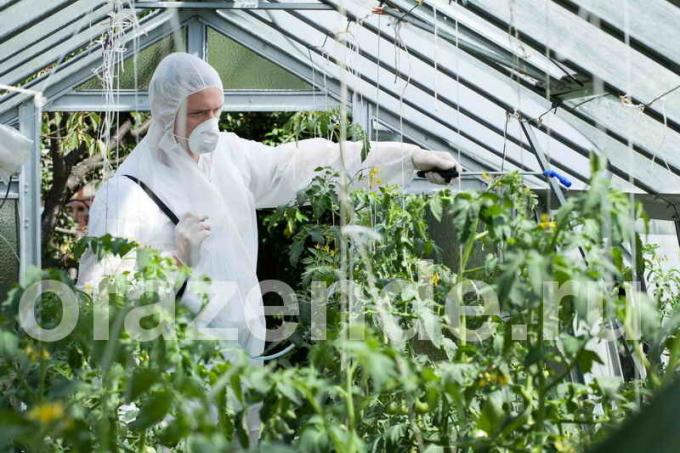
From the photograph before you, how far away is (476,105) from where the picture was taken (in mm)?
4957

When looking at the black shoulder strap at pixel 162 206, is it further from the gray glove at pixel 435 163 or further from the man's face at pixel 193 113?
the gray glove at pixel 435 163

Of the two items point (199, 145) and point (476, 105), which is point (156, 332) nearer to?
point (199, 145)

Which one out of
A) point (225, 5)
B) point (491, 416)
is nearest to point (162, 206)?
point (491, 416)

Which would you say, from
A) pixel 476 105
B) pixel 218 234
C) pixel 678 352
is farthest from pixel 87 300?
pixel 476 105

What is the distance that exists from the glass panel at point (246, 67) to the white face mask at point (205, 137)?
111 inches

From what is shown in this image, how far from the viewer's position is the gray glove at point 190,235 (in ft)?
10.9

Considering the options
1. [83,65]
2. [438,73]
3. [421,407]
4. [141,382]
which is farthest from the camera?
[83,65]

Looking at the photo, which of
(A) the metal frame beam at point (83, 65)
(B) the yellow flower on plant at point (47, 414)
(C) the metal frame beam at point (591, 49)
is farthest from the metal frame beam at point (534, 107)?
(B) the yellow flower on plant at point (47, 414)

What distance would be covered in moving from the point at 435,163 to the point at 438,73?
1720 millimetres

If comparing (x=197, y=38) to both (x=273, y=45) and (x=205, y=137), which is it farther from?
(x=205, y=137)

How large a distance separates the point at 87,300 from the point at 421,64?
3.05m

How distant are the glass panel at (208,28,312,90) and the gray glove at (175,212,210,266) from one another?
3.04m

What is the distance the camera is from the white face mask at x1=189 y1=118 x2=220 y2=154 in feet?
11.4

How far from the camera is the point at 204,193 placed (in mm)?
3539
